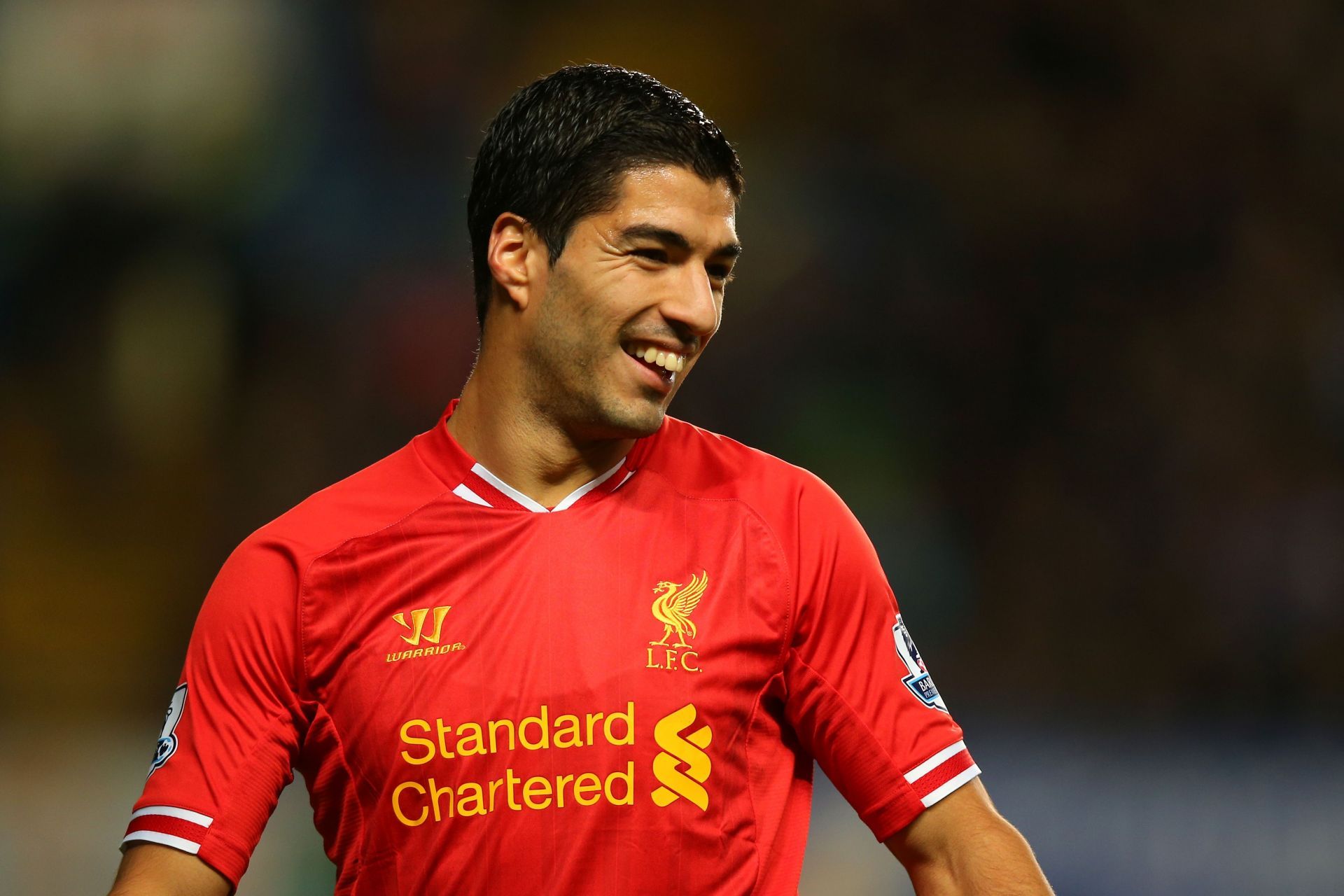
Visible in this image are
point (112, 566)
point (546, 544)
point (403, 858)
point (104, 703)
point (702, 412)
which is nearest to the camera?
point (403, 858)

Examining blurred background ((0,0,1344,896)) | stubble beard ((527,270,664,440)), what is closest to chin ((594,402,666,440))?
stubble beard ((527,270,664,440))

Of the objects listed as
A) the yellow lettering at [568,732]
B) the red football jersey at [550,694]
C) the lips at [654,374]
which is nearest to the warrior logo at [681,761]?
the red football jersey at [550,694]

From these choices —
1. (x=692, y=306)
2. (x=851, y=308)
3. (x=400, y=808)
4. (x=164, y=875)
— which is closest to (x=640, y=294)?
(x=692, y=306)

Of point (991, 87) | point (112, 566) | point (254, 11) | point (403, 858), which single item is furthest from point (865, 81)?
point (403, 858)

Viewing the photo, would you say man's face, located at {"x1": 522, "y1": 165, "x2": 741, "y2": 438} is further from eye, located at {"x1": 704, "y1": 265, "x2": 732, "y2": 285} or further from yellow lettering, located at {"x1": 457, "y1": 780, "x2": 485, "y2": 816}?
yellow lettering, located at {"x1": 457, "y1": 780, "x2": 485, "y2": 816}

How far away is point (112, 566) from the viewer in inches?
214

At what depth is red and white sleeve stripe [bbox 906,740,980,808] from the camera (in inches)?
76.9

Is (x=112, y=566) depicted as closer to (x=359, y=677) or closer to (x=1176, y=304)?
(x=359, y=677)

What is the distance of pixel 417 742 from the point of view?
1.93 m

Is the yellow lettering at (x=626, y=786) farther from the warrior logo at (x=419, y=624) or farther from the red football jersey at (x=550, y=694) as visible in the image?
the warrior logo at (x=419, y=624)

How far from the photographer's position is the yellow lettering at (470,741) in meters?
1.92

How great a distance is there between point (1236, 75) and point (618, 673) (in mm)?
5234

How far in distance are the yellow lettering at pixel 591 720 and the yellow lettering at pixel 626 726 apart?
0.04 feet

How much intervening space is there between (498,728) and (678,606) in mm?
304
